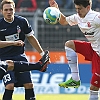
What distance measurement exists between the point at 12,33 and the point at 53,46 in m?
7.18

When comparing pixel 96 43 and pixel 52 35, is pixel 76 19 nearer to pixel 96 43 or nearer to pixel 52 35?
pixel 96 43

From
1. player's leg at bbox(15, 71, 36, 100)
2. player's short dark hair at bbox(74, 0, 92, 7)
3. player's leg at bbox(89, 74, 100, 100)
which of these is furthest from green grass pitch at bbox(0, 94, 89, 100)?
player's short dark hair at bbox(74, 0, 92, 7)

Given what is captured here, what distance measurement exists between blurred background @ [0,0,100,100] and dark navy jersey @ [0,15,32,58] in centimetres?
418

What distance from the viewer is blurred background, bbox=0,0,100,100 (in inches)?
528

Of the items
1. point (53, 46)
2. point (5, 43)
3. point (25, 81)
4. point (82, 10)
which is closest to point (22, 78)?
point (25, 81)

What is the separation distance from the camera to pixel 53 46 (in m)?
15.8

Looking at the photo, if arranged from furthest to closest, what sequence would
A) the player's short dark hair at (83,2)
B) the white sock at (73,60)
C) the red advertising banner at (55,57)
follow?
the red advertising banner at (55,57)
the white sock at (73,60)
the player's short dark hair at (83,2)

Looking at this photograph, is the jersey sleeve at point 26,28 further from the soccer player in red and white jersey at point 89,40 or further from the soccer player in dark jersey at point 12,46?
the soccer player in red and white jersey at point 89,40

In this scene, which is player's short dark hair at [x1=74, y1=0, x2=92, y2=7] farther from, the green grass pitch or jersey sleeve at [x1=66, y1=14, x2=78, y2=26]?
the green grass pitch

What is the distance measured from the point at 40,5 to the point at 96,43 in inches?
344

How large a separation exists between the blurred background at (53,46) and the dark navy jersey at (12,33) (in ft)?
13.7

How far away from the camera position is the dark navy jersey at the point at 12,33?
342 inches

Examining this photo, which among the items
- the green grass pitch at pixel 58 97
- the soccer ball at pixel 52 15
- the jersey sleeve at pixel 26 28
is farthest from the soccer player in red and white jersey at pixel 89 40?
the green grass pitch at pixel 58 97

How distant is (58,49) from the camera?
51.3 ft
